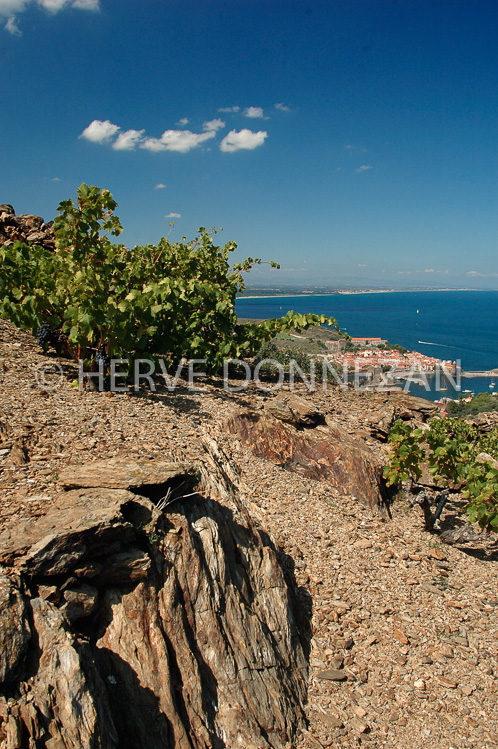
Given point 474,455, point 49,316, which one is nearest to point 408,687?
point 474,455

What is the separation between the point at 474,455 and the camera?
868 cm

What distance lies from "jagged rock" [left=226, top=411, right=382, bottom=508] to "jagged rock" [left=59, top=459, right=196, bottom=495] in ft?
9.81

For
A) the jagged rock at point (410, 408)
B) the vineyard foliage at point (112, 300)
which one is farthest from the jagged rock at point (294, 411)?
the jagged rock at point (410, 408)

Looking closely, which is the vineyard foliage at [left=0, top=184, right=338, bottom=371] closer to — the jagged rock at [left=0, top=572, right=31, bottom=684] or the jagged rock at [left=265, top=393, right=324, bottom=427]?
the jagged rock at [left=265, top=393, right=324, bottom=427]

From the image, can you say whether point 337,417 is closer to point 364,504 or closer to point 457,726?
point 364,504

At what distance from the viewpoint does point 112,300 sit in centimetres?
644

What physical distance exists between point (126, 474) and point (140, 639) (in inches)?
55.4

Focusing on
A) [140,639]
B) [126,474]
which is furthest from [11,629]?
[126,474]

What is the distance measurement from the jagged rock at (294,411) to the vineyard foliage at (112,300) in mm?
1376

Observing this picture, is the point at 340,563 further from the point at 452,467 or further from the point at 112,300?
the point at 112,300

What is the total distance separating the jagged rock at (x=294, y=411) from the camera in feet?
27.0

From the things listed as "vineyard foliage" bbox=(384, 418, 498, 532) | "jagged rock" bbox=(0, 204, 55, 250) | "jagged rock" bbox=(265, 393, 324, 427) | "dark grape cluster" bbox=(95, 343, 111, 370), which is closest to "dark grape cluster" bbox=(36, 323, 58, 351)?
"dark grape cluster" bbox=(95, 343, 111, 370)

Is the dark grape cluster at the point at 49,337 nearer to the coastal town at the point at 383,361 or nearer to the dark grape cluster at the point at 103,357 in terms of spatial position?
the dark grape cluster at the point at 103,357

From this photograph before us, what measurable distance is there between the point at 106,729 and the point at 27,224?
12689mm
